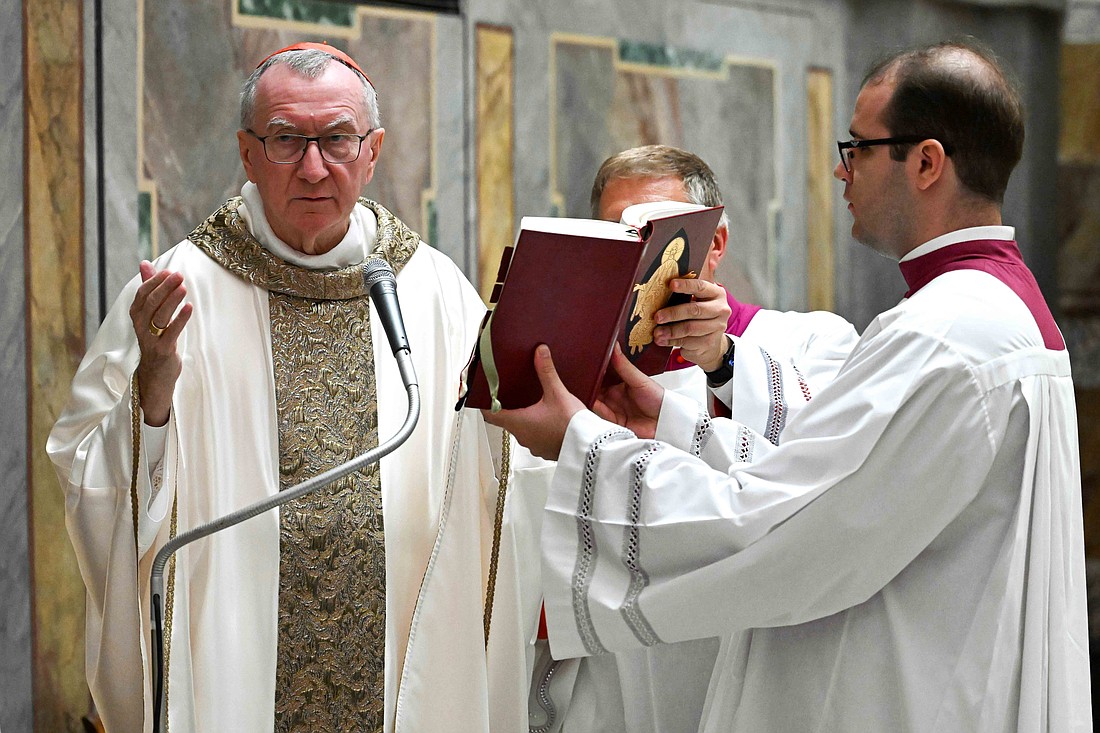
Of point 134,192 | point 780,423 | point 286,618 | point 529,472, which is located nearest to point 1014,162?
point 780,423

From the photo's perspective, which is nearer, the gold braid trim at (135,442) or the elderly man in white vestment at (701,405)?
the gold braid trim at (135,442)

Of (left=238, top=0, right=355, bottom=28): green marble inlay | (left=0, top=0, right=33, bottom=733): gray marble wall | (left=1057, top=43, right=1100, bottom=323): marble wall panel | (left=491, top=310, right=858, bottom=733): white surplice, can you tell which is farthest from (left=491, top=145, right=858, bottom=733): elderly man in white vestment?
(left=1057, top=43, right=1100, bottom=323): marble wall panel

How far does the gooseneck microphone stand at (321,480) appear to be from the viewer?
2.22 metres

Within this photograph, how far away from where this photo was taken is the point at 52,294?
4.32 meters

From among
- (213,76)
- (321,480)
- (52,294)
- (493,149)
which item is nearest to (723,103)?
(493,149)

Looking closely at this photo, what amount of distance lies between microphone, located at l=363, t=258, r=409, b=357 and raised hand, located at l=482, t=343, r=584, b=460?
1.14 feet

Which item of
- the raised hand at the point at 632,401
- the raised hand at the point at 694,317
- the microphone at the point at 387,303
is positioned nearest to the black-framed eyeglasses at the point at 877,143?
the raised hand at the point at 694,317

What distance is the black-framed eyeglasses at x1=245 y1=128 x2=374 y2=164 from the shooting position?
122 inches

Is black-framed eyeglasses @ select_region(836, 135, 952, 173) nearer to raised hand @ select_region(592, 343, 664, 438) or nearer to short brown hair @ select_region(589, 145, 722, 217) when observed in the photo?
raised hand @ select_region(592, 343, 664, 438)

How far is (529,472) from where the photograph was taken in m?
3.31

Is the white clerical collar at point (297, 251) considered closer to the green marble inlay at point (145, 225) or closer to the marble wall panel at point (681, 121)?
the green marble inlay at point (145, 225)

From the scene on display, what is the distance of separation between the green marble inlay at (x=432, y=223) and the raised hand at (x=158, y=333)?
7.86 ft

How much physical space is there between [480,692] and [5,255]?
2245 mm

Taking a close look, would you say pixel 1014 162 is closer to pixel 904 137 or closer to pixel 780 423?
pixel 904 137
